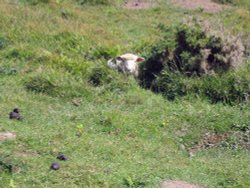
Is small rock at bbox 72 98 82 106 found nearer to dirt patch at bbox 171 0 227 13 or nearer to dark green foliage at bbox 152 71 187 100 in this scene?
dark green foliage at bbox 152 71 187 100

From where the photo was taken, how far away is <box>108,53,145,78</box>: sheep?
7727mm

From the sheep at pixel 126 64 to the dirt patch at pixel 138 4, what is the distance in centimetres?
→ 464

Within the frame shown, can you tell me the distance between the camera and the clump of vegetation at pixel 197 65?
701 cm

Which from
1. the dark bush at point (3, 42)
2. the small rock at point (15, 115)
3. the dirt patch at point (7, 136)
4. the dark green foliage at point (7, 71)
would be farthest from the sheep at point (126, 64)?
the dirt patch at point (7, 136)

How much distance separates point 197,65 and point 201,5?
19.0 feet

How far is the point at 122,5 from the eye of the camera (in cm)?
1251

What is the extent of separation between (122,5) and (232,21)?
93.6 inches

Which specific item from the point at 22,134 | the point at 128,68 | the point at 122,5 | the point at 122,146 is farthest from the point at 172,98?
the point at 122,5

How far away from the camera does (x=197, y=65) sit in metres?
7.35

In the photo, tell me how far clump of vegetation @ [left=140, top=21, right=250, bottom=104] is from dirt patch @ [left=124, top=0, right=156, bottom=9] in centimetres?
468

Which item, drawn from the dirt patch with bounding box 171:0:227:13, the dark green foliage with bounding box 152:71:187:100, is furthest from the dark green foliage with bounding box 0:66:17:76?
the dirt patch with bounding box 171:0:227:13

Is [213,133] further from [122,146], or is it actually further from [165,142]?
[122,146]

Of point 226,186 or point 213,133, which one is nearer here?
point 226,186

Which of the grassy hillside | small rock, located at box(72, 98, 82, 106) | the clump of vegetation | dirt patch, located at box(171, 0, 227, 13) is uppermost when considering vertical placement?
the clump of vegetation
